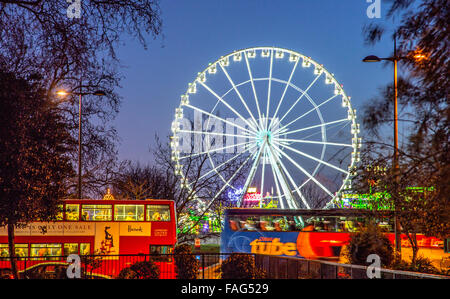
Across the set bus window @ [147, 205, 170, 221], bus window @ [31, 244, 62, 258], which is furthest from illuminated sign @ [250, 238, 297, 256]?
bus window @ [31, 244, 62, 258]

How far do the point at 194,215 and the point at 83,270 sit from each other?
1317 centimetres

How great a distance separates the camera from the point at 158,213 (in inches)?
845

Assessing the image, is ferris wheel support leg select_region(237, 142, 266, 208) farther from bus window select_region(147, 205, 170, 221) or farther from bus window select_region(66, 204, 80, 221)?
bus window select_region(66, 204, 80, 221)

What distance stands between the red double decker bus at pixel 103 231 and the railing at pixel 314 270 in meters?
7.92

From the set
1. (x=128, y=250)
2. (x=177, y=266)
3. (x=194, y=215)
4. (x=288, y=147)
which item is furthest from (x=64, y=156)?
(x=288, y=147)

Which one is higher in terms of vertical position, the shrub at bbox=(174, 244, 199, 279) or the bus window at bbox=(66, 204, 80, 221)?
the bus window at bbox=(66, 204, 80, 221)

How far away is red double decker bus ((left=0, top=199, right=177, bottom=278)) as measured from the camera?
20.8 meters

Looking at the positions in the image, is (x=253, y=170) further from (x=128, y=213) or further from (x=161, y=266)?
(x=161, y=266)

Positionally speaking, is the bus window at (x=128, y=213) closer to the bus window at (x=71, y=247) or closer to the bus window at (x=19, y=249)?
the bus window at (x=71, y=247)

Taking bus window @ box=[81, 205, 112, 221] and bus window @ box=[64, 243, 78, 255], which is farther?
bus window @ box=[81, 205, 112, 221]

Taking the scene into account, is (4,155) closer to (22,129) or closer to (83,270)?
(22,129)

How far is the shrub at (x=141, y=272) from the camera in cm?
1350

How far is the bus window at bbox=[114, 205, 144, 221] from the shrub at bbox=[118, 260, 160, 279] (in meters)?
7.63

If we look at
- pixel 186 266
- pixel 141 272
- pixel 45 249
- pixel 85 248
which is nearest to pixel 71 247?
pixel 85 248
